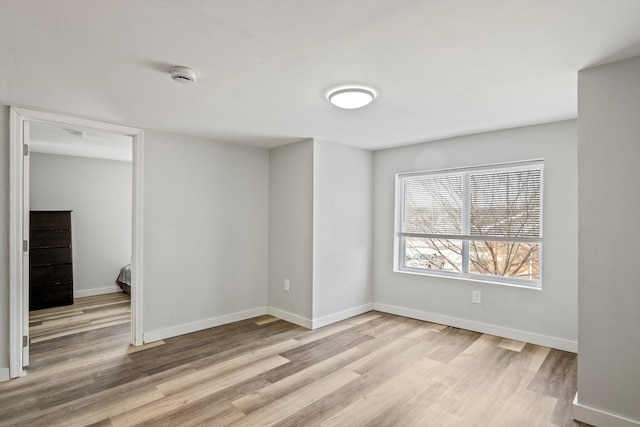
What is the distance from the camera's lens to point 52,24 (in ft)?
5.12

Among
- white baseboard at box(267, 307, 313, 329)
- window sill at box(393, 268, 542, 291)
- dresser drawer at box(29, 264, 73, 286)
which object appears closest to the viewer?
window sill at box(393, 268, 542, 291)

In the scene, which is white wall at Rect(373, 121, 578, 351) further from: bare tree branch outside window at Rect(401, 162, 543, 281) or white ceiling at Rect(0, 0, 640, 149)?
white ceiling at Rect(0, 0, 640, 149)

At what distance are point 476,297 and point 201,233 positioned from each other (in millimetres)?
3191

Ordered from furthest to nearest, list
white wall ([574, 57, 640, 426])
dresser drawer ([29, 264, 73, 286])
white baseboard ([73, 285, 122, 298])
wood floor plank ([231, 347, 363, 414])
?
1. white baseboard ([73, 285, 122, 298])
2. dresser drawer ([29, 264, 73, 286])
3. wood floor plank ([231, 347, 363, 414])
4. white wall ([574, 57, 640, 426])

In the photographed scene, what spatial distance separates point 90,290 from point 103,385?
363 centimetres

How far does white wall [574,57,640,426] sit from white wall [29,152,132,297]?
6.30m

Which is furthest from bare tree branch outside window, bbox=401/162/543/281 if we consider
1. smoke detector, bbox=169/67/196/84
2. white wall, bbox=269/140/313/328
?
smoke detector, bbox=169/67/196/84

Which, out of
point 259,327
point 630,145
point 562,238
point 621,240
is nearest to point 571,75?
point 630,145

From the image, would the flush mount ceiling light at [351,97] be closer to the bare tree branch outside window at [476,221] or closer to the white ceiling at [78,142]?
the bare tree branch outside window at [476,221]

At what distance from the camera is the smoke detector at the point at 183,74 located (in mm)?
2010

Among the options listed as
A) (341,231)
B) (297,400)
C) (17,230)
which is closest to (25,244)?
(17,230)

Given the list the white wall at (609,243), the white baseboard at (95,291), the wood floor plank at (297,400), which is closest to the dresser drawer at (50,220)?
the white baseboard at (95,291)

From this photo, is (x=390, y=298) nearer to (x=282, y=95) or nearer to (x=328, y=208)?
(x=328, y=208)

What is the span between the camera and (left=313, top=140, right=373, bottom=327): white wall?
389 cm
